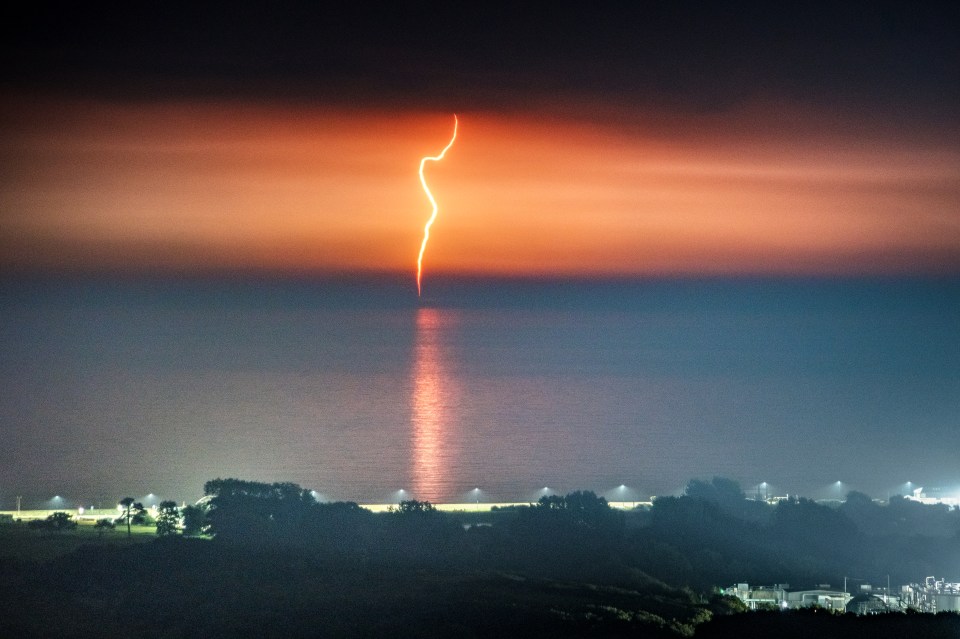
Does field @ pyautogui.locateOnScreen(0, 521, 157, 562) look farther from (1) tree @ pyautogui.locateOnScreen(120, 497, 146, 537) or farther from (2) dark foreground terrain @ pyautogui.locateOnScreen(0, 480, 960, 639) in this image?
(1) tree @ pyautogui.locateOnScreen(120, 497, 146, 537)

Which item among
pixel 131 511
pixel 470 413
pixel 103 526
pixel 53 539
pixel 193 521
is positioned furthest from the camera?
pixel 470 413

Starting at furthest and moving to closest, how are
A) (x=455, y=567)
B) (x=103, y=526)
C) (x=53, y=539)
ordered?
(x=103, y=526)
(x=53, y=539)
(x=455, y=567)

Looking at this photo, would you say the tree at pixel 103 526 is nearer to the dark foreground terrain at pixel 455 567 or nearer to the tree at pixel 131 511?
the dark foreground terrain at pixel 455 567

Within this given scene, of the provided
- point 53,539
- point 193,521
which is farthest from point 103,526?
point 193,521

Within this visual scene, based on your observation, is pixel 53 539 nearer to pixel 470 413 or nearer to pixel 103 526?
pixel 103 526

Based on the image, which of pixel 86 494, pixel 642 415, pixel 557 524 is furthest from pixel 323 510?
pixel 642 415

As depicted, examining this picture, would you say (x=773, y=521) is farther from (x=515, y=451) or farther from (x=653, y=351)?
(x=653, y=351)

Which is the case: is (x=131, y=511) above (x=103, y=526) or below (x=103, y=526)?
above

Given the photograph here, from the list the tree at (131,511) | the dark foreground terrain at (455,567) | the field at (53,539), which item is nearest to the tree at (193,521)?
the dark foreground terrain at (455,567)
